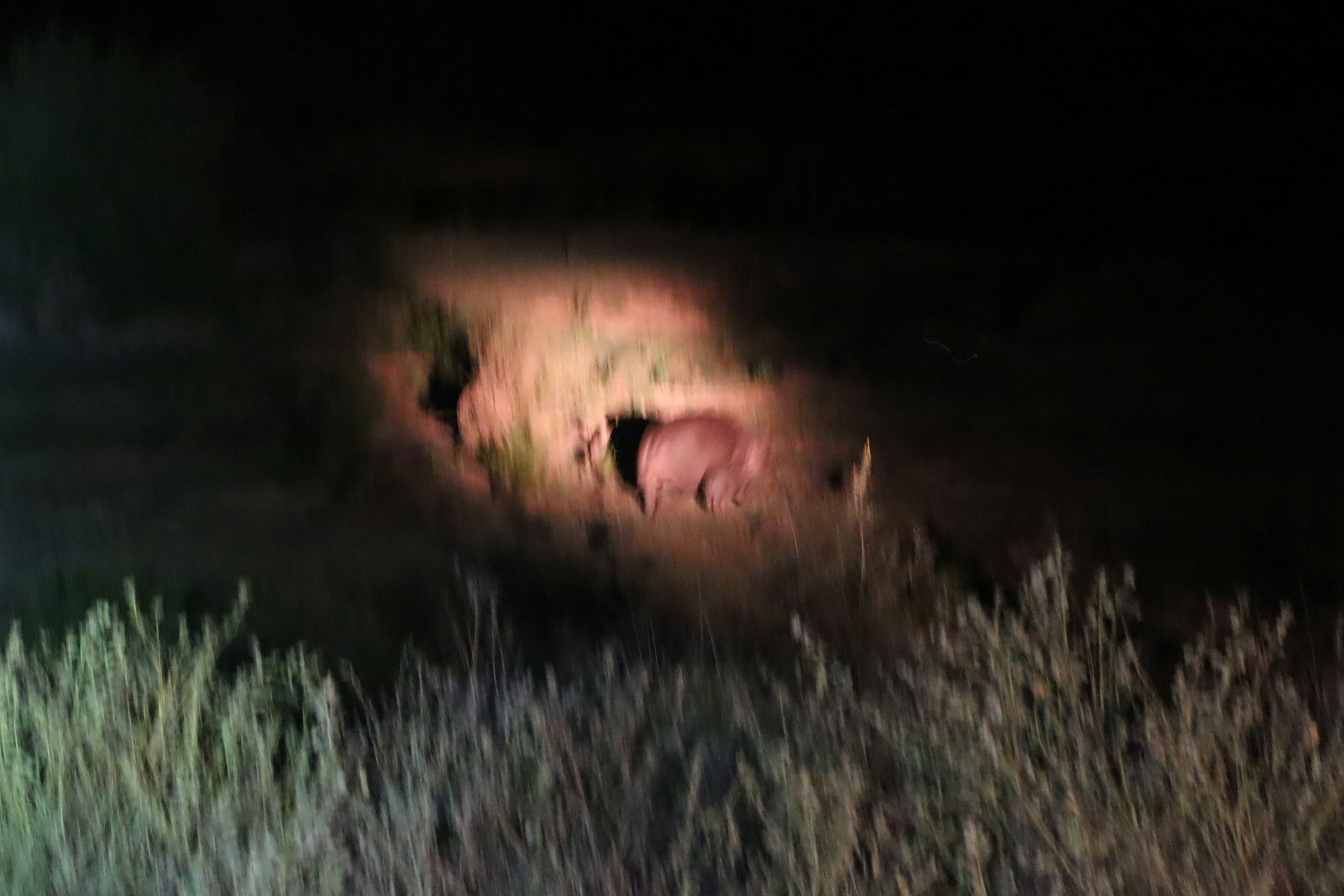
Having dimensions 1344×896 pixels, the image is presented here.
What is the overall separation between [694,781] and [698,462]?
73.6 inches

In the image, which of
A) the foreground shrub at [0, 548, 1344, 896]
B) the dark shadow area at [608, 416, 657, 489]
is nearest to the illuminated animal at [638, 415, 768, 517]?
the dark shadow area at [608, 416, 657, 489]

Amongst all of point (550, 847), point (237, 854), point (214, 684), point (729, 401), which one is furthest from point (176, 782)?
point (729, 401)

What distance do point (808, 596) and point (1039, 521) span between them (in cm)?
112

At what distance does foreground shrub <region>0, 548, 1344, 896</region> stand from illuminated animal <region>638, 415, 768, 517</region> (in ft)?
3.22

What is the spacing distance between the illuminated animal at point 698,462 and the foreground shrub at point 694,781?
3.22 ft

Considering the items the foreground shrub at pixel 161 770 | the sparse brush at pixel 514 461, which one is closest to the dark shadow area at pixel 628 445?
the sparse brush at pixel 514 461

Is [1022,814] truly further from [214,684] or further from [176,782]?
[214,684]

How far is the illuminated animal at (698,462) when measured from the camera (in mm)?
4156

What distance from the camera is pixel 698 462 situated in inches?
164

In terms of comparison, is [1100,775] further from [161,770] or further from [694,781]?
[161,770]

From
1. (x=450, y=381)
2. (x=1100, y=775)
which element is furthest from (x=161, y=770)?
(x=1100, y=775)

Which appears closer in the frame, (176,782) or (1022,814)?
(1022,814)

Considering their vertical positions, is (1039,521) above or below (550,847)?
above

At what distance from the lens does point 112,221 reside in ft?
13.3
